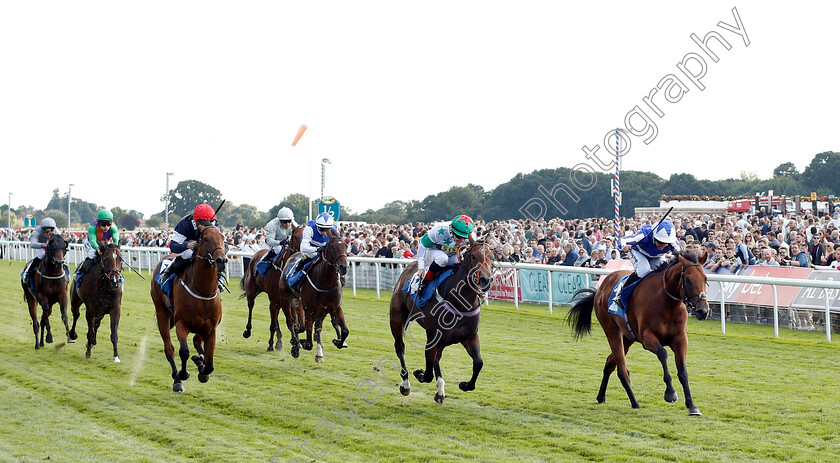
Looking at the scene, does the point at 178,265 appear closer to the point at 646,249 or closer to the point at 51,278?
the point at 51,278

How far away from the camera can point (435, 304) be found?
6895 millimetres

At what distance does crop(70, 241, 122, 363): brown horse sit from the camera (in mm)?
9438

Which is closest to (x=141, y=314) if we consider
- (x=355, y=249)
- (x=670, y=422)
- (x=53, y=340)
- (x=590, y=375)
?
(x=53, y=340)

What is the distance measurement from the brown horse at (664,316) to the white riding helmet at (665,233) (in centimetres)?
24

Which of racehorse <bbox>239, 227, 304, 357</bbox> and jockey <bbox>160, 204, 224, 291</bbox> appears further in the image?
racehorse <bbox>239, 227, 304, 357</bbox>

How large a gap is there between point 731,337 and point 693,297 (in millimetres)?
5271

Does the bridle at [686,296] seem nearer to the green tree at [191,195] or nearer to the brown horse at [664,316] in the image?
the brown horse at [664,316]

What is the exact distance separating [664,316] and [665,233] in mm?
731

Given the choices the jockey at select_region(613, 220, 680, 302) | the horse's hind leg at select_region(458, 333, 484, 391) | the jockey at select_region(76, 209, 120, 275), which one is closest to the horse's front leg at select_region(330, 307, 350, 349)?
the horse's hind leg at select_region(458, 333, 484, 391)

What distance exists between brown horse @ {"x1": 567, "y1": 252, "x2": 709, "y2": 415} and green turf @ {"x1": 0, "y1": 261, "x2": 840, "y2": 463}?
1.02 ft

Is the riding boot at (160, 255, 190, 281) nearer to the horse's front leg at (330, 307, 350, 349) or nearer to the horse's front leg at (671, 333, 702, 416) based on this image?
the horse's front leg at (330, 307, 350, 349)

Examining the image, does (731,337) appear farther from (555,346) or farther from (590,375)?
(590,375)

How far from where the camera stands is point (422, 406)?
6941 millimetres

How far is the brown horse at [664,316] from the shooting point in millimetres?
6262
